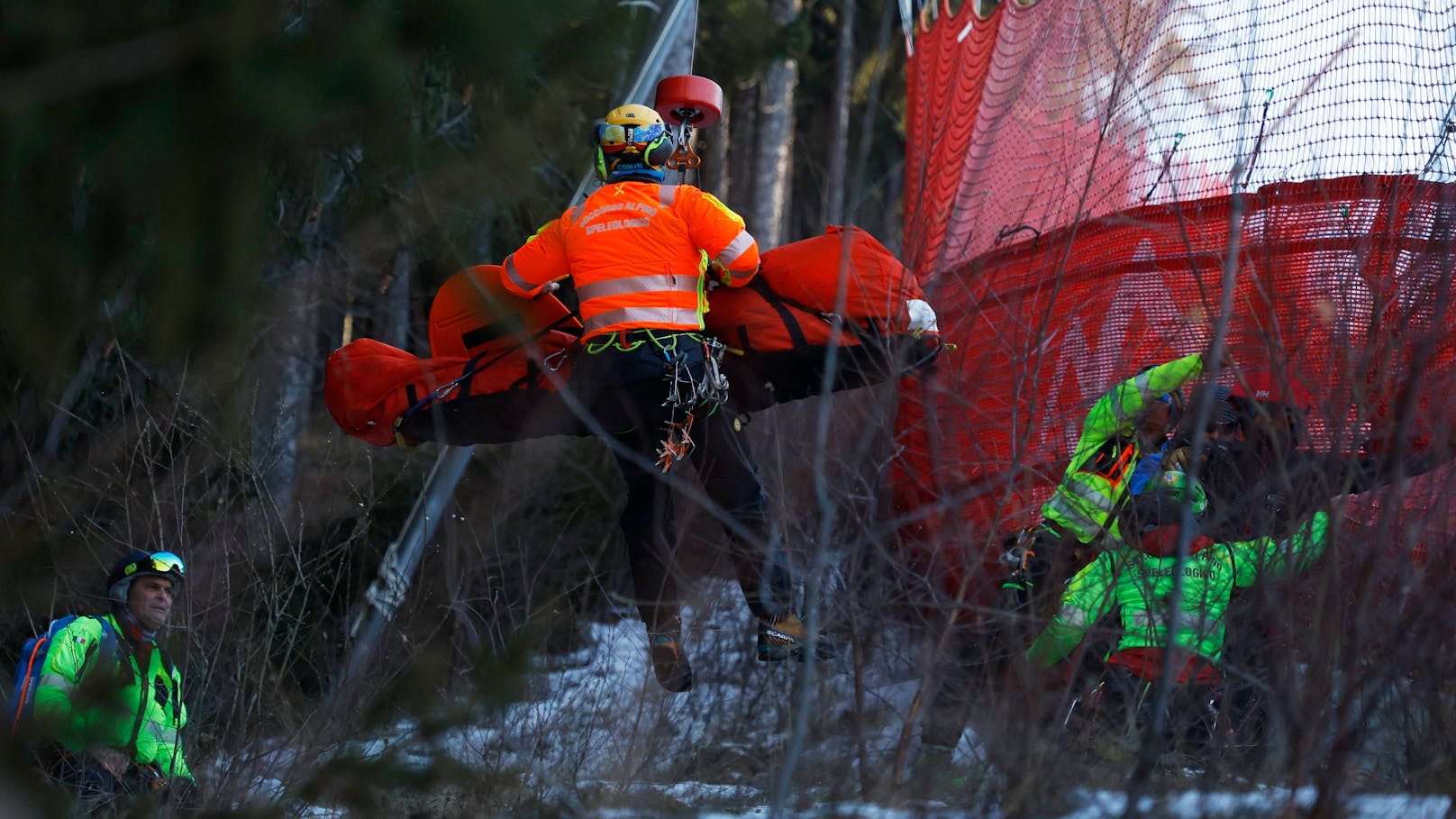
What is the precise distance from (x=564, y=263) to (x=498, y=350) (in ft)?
1.42

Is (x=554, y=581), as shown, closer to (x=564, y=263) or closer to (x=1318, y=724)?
(x=564, y=263)

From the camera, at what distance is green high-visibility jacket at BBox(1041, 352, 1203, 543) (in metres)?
4.21

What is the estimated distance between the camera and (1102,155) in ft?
18.2

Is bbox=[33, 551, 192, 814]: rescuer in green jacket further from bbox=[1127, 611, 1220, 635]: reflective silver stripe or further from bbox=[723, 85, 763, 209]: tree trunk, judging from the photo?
bbox=[723, 85, 763, 209]: tree trunk

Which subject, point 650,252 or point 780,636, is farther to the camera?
point 650,252

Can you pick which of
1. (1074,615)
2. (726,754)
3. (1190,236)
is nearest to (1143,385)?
(1074,615)

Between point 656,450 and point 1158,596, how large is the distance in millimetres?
1764

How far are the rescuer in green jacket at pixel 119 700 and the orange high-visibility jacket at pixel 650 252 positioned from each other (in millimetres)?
1630

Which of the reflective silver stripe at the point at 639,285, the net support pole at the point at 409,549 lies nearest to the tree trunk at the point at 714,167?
the net support pole at the point at 409,549

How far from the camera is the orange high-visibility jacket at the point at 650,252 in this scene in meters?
4.98

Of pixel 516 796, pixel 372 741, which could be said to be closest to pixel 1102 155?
pixel 516 796

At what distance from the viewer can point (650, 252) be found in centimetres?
499

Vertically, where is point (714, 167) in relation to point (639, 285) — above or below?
below

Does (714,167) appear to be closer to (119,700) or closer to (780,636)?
(780,636)
